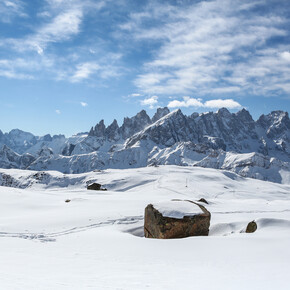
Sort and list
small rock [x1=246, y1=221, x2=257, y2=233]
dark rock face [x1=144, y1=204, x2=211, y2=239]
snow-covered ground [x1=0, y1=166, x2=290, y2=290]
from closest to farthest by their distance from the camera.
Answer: snow-covered ground [x1=0, y1=166, x2=290, y2=290]
dark rock face [x1=144, y1=204, x2=211, y2=239]
small rock [x1=246, y1=221, x2=257, y2=233]

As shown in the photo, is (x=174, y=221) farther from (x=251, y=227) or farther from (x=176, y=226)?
(x=251, y=227)

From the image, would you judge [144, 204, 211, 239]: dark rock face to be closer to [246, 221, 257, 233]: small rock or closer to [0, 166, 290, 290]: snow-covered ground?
[0, 166, 290, 290]: snow-covered ground

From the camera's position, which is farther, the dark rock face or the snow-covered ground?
the dark rock face

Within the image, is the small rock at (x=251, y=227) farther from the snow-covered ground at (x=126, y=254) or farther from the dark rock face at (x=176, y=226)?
the dark rock face at (x=176, y=226)

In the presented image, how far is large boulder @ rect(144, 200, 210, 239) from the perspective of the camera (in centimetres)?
1573

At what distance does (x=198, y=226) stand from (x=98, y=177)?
102062mm

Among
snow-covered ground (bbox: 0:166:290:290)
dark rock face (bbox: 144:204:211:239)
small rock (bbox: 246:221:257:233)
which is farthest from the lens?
Result: small rock (bbox: 246:221:257:233)

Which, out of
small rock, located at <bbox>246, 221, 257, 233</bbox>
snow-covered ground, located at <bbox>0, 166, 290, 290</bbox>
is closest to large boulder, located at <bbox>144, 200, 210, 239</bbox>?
snow-covered ground, located at <bbox>0, 166, 290, 290</bbox>

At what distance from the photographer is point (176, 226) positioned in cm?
1577

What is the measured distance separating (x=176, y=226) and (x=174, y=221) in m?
0.29

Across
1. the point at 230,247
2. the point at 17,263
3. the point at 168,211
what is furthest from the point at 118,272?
the point at 168,211

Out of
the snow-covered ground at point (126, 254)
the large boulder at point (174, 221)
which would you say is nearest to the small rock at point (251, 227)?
the snow-covered ground at point (126, 254)

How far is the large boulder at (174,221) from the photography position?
15.7 m

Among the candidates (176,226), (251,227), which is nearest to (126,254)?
(176,226)
